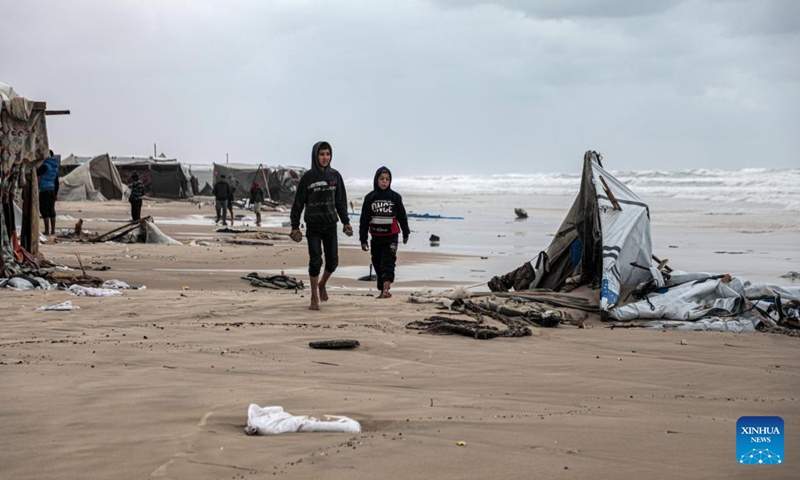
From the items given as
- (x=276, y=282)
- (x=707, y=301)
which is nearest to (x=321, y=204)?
(x=276, y=282)

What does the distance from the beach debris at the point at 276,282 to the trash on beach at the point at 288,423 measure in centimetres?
768

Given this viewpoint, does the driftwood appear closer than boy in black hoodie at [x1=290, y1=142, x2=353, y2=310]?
No

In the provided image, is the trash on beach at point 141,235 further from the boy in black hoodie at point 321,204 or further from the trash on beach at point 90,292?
the boy in black hoodie at point 321,204

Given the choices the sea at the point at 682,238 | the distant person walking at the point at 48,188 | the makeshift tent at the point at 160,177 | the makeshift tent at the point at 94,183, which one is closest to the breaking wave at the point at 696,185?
the sea at the point at 682,238

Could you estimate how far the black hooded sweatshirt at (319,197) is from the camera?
9805 mm

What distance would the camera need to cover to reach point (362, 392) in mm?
5648

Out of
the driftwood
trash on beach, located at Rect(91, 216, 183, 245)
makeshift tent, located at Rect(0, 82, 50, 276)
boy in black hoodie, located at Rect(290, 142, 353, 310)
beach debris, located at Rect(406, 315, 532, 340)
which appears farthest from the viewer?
trash on beach, located at Rect(91, 216, 183, 245)

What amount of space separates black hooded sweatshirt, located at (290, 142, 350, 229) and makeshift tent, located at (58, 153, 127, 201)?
3508 centimetres

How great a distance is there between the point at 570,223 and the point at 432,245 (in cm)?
1012

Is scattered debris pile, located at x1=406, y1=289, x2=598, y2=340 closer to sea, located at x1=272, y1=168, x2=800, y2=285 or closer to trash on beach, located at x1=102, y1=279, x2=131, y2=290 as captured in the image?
trash on beach, located at x1=102, y1=279, x2=131, y2=290

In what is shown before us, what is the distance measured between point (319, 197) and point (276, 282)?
10.2ft

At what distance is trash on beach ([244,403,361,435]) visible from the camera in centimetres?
462

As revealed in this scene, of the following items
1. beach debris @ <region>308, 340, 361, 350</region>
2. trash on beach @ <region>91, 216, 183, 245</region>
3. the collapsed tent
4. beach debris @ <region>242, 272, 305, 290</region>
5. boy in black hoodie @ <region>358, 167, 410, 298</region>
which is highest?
the collapsed tent

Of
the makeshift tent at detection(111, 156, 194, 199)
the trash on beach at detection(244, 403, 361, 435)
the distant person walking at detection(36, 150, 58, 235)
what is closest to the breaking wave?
the makeshift tent at detection(111, 156, 194, 199)
